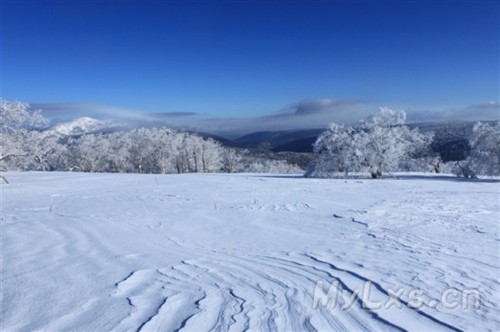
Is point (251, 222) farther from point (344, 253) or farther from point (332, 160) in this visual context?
point (332, 160)

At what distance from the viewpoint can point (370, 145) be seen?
98.2 ft

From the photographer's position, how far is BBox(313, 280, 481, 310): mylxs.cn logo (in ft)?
11.8

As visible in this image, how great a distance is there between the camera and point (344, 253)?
5672 millimetres

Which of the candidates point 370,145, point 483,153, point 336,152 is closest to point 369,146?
point 370,145

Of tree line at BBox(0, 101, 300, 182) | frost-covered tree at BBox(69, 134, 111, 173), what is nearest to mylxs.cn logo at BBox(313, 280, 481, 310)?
tree line at BBox(0, 101, 300, 182)

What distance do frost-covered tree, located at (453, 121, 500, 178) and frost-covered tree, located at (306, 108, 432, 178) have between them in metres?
3.62

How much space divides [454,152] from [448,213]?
5448 cm

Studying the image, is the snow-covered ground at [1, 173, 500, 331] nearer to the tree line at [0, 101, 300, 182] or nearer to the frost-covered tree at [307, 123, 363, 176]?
the frost-covered tree at [307, 123, 363, 176]

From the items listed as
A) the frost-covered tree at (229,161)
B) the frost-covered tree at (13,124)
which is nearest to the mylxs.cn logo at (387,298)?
the frost-covered tree at (13,124)

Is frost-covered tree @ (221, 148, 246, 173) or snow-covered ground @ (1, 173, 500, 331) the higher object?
snow-covered ground @ (1, 173, 500, 331)

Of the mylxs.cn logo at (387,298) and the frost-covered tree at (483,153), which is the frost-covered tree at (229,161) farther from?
the mylxs.cn logo at (387,298)

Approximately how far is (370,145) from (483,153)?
7.96 metres

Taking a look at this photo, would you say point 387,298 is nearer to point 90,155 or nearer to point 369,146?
point 369,146

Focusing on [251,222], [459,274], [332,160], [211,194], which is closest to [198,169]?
[332,160]
